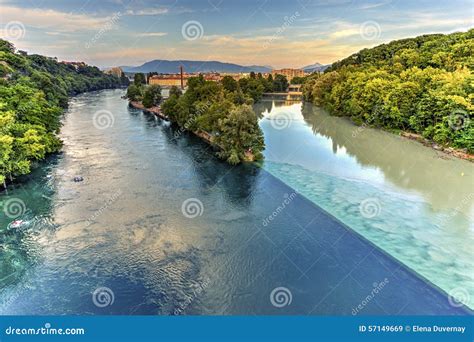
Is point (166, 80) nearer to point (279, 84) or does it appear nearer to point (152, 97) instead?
point (279, 84)

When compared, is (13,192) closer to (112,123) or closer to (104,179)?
(104,179)

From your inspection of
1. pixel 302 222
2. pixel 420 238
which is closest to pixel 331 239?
pixel 302 222

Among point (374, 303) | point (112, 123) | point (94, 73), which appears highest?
point (94, 73)

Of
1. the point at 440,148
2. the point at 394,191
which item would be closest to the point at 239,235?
the point at 394,191

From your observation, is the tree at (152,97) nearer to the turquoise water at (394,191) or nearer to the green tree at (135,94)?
the green tree at (135,94)

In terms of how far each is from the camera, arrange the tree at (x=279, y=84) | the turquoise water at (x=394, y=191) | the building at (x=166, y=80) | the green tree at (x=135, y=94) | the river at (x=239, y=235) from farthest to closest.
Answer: the building at (x=166, y=80)
the tree at (x=279, y=84)
the green tree at (x=135, y=94)
the turquoise water at (x=394, y=191)
the river at (x=239, y=235)

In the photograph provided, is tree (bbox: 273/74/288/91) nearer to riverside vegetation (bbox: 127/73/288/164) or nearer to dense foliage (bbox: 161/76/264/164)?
riverside vegetation (bbox: 127/73/288/164)

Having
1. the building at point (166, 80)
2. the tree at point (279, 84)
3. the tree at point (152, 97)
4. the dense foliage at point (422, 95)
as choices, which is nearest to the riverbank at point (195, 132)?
the tree at point (152, 97)
